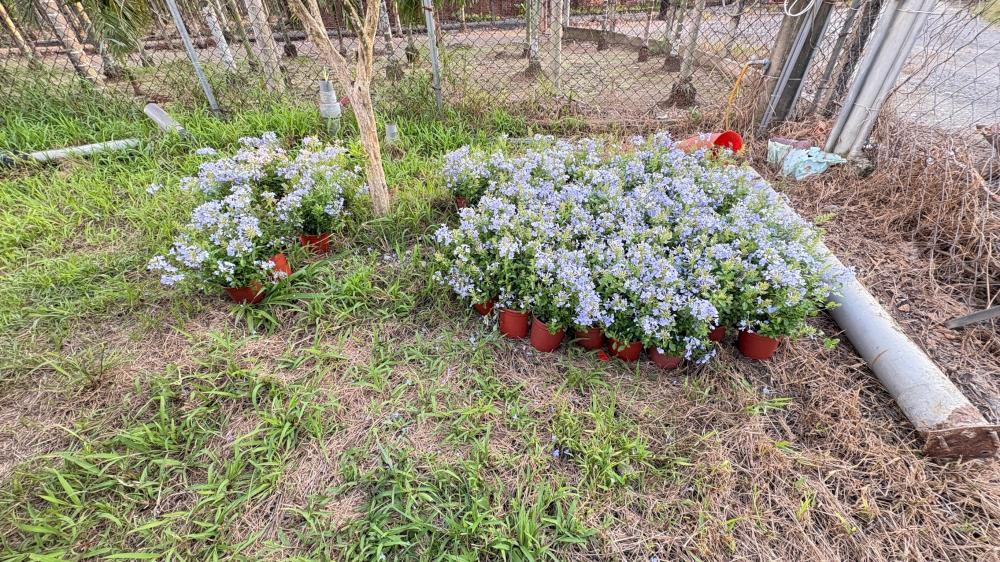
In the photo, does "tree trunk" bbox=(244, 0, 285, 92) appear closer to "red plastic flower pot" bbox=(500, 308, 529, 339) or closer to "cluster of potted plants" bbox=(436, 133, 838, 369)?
"cluster of potted plants" bbox=(436, 133, 838, 369)

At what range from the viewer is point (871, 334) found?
6.84 feet

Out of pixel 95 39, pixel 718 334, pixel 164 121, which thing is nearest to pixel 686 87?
pixel 718 334

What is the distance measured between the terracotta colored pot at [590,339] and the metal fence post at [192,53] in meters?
3.82

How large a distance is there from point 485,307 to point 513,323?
199 millimetres

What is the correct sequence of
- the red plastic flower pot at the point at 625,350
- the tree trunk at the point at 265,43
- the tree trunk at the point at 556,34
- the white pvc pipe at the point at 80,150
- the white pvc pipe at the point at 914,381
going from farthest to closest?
1. the tree trunk at the point at 556,34
2. the tree trunk at the point at 265,43
3. the white pvc pipe at the point at 80,150
4. the red plastic flower pot at the point at 625,350
5. the white pvc pipe at the point at 914,381

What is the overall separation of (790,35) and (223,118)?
188 inches

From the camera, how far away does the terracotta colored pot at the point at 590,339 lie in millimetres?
2084

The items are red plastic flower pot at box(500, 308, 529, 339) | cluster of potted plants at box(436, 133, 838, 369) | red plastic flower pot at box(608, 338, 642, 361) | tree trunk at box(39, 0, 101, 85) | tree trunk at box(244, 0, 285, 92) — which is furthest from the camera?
tree trunk at box(39, 0, 101, 85)

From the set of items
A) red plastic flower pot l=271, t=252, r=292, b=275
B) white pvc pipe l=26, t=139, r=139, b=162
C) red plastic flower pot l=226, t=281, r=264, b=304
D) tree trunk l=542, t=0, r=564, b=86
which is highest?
tree trunk l=542, t=0, r=564, b=86

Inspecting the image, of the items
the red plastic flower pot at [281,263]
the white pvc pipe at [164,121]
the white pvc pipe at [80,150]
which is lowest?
the red plastic flower pot at [281,263]

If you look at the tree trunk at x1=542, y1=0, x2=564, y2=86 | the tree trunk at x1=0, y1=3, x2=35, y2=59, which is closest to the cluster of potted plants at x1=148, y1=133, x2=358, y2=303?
the tree trunk at x1=542, y1=0, x2=564, y2=86

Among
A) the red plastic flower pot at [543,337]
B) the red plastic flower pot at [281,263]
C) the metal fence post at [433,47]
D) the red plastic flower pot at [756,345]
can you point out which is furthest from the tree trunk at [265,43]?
the red plastic flower pot at [756,345]

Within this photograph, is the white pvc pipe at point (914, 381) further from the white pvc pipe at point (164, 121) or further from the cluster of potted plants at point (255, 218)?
the white pvc pipe at point (164, 121)

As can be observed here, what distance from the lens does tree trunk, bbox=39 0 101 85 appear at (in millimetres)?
4121
